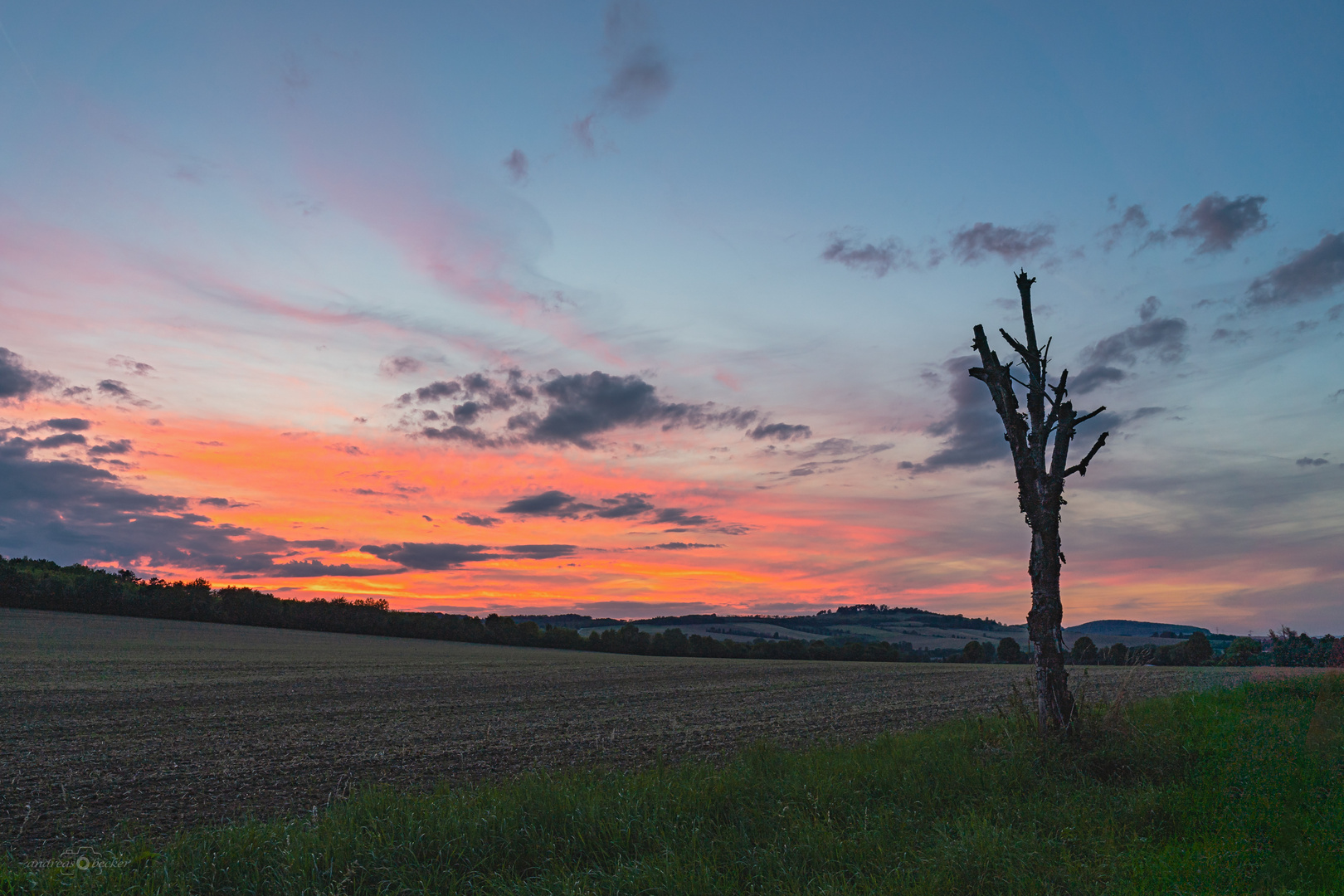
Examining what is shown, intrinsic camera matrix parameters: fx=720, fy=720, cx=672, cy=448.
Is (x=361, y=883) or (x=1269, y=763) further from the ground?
(x=1269, y=763)

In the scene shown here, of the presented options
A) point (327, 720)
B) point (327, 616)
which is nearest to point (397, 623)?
point (327, 616)

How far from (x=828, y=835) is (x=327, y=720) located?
17.4 m

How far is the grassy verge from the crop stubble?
3.13 meters

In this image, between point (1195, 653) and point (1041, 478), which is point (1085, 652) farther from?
point (1041, 478)

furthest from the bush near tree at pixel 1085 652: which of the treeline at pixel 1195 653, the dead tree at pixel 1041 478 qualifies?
the dead tree at pixel 1041 478

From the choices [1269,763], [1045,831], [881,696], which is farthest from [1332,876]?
[881,696]

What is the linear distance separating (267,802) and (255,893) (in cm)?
560

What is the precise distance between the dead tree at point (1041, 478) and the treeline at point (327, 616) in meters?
68.9

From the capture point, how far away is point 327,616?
3083 inches

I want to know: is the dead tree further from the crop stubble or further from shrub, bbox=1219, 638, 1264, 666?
shrub, bbox=1219, 638, 1264, 666

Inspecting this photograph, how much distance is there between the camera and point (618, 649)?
78.9 meters

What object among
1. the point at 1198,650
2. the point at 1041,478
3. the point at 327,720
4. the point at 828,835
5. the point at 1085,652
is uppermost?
the point at 1041,478

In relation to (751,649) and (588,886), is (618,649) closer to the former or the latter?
(751,649)

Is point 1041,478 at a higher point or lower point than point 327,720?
higher
